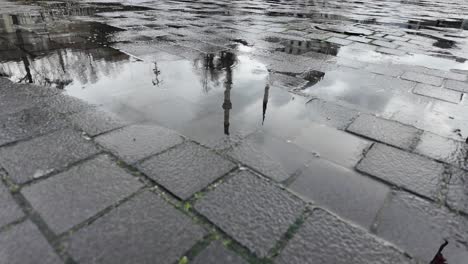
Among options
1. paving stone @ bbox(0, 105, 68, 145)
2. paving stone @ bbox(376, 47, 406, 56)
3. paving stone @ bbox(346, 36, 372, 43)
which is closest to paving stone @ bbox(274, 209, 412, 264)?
paving stone @ bbox(0, 105, 68, 145)

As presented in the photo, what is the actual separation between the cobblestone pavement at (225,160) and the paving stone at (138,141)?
0.02m

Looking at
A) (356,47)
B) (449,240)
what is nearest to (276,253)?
(449,240)

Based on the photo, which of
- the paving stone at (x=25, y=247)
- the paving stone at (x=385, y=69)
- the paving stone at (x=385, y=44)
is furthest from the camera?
the paving stone at (x=385, y=44)

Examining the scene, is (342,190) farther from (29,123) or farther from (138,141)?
(29,123)

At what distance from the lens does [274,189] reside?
2.00 m

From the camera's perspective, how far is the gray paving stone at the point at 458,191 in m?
1.95

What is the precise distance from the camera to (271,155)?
241 centimetres

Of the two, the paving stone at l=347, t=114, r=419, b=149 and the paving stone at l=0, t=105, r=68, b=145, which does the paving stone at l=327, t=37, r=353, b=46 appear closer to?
the paving stone at l=347, t=114, r=419, b=149

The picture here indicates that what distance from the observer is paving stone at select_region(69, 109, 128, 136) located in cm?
265

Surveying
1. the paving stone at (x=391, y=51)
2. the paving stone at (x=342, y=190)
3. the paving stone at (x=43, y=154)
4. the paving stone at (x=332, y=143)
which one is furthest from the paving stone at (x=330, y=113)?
the paving stone at (x=391, y=51)

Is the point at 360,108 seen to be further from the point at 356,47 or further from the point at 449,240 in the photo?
the point at 356,47

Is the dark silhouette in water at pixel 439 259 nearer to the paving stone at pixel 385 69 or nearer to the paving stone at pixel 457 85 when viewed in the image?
the paving stone at pixel 457 85

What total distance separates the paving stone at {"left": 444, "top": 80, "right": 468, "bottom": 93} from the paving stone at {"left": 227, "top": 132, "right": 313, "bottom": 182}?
3.30 metres

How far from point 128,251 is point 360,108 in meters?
2.97
